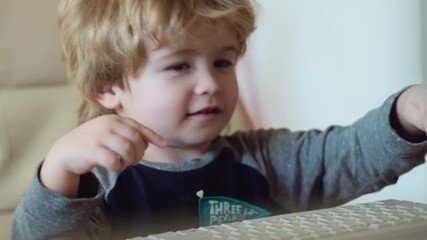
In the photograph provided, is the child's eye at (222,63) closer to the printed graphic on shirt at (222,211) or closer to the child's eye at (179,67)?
the child's eye at (179,67)

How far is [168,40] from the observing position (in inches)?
30.4

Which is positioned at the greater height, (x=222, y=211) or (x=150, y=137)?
(x=150, y=137)

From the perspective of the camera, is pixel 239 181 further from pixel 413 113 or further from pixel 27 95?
pixel 27 95

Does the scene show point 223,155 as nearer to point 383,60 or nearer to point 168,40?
point 168,40

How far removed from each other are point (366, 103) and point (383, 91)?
0.11 feet

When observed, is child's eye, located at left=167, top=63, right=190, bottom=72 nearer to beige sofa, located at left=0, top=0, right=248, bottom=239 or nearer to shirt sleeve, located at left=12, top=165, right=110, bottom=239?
shirt sleeve, located at left=12, top=165, right=110, bottom=239

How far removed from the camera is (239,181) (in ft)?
2.71

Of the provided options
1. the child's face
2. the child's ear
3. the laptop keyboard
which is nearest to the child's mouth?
the child's face

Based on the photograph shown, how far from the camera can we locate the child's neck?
2.69 ft

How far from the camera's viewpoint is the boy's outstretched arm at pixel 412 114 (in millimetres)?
695

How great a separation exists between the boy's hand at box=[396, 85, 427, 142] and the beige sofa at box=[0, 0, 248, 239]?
1.66ft

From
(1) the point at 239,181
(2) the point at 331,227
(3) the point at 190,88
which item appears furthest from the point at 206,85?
(2) the point at 331,227

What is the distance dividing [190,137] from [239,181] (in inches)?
3.1

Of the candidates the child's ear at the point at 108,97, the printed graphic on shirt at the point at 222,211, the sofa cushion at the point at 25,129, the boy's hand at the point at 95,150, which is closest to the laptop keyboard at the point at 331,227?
the boy's hand at the point at 95,150
